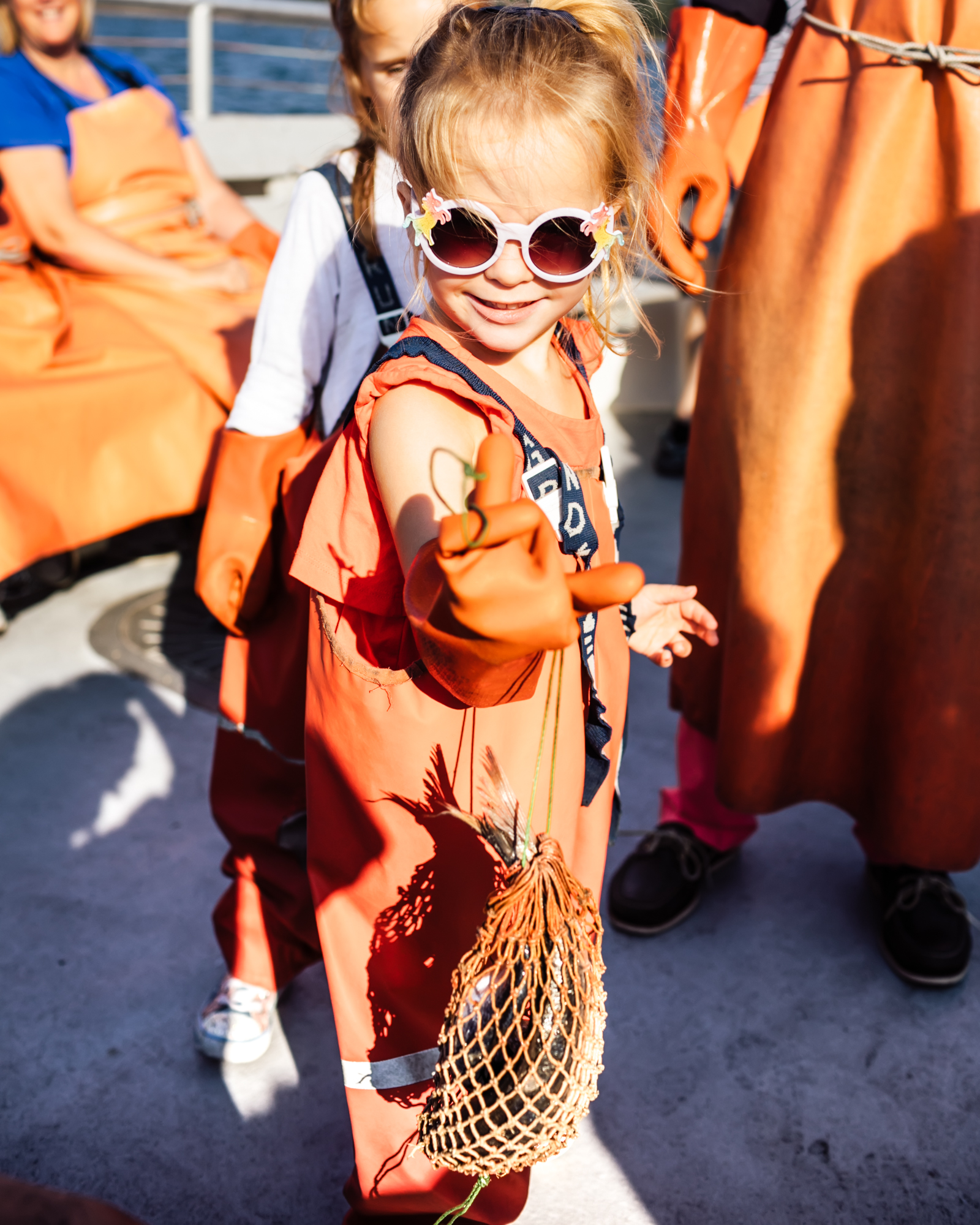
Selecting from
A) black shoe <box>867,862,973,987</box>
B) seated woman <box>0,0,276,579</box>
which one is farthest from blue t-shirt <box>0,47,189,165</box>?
black shoe <box>867,862,973,987</box>

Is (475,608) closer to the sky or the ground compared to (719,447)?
closer to the sky

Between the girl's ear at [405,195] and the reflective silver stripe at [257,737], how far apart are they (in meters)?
0.89

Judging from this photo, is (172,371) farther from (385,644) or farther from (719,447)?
(385,644)

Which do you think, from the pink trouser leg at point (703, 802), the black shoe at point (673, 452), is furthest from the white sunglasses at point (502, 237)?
the black shoe at point (673, 452)

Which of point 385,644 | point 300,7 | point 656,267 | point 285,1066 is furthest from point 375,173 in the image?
point 300,7

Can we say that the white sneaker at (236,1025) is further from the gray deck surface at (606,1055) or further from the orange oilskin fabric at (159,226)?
the orange oilskin fabric at (159,226)

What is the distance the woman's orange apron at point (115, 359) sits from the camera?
2.76 m

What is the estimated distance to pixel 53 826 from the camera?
2404mm

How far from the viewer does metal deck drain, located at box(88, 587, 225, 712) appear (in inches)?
117

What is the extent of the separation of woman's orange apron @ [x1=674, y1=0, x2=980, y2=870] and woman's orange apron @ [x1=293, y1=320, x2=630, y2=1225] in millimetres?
553

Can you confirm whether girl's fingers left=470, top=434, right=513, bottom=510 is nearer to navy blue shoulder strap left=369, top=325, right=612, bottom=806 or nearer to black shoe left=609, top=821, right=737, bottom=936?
navy blue shoulder strap left=369, top=325, right=612, bottom=806

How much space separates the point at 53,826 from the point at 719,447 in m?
1.65

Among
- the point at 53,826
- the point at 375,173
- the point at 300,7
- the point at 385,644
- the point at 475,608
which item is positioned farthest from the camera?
the point at 300,7

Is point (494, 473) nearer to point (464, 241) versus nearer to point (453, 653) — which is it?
point (453, 653)
